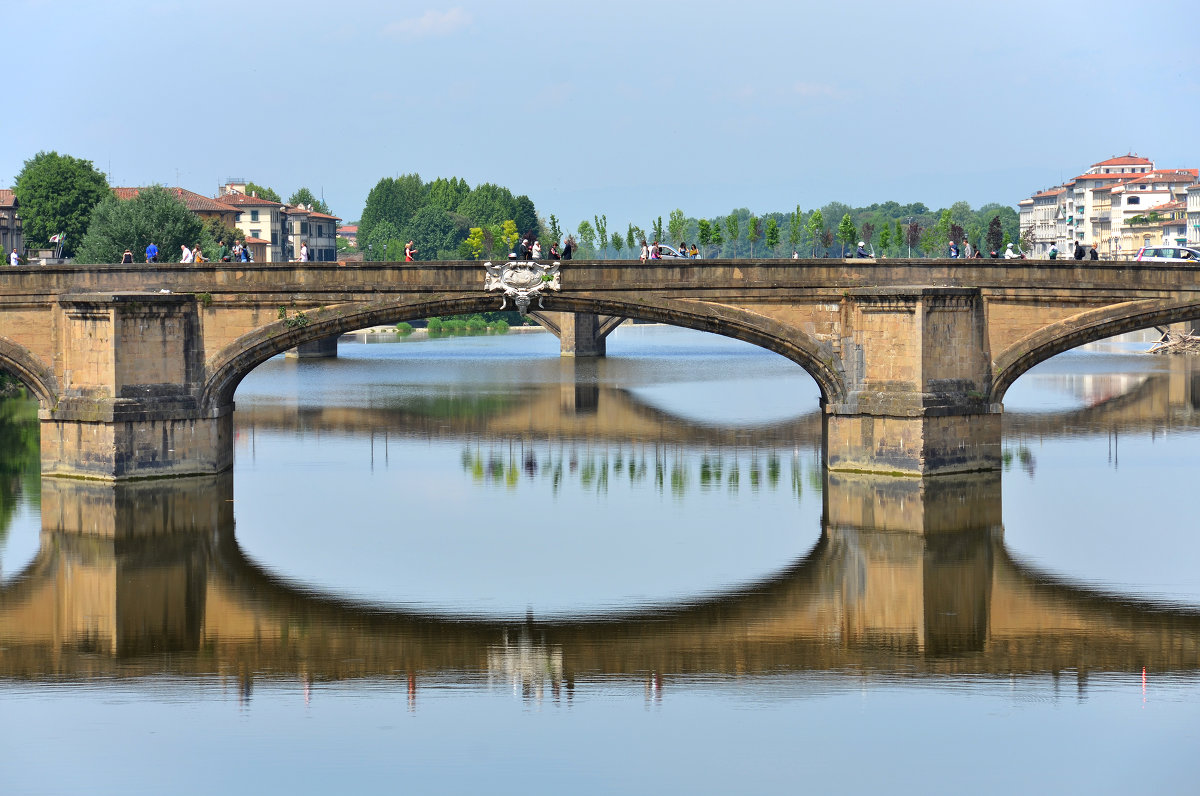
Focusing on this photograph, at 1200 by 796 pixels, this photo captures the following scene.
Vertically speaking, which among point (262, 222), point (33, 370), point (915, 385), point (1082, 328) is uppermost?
point (262, 222)

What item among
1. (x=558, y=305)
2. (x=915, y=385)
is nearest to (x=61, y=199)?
(x=558, y=305)

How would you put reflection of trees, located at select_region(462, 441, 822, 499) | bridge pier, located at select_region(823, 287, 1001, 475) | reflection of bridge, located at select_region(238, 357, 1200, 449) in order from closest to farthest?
1. bridge pier, located at select_region(823, 287, 1001, 475)
2. reflection of trees, located at select_region(462, 441, 822, 499)
3. reflection of bridge, located at select_region(238, 357, 1200, 449)

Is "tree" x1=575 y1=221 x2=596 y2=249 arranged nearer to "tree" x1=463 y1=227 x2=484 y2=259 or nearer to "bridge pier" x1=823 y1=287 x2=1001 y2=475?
"tree" x1=463 y1=227 x2=484 y2=259

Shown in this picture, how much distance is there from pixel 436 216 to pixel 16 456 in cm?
10678

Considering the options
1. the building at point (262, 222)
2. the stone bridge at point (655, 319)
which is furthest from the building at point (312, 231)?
the stone bridge at point (655, 319)

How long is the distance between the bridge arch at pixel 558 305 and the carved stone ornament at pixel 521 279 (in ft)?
1.52

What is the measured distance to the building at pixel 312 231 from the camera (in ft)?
477

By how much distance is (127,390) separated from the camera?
130 feet

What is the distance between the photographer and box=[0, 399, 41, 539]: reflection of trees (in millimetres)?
40000

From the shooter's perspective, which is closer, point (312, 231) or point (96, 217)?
point (96, 217)

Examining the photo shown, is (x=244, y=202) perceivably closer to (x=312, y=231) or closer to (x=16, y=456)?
(x=312, y=231)

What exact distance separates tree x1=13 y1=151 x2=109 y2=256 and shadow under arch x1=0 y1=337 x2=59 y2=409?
56766 millimetres

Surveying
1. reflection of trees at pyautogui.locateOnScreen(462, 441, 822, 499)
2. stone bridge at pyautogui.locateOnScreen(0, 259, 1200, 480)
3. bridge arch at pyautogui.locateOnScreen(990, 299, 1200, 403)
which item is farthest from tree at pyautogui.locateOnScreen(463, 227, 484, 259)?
bridge arch at pyautogui.locateOnScreen(990, 299, 1200, 403)

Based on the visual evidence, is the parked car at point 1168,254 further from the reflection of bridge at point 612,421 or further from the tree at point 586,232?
the tree at point 586,232
